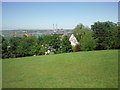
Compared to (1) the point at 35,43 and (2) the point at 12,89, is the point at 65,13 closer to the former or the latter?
(2) the point at 12,89

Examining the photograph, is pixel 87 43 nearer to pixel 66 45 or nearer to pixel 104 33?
pixel 66 45

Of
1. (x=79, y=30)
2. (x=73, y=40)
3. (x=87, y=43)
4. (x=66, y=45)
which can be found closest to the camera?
(x=87, y=43)

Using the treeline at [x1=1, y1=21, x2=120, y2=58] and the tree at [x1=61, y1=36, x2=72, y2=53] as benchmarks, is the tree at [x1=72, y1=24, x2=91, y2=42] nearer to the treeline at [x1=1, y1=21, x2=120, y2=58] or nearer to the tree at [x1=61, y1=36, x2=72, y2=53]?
the treeline at [x1=1, y1=21, x2=120, y2=58]

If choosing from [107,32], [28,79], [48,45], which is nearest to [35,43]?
[48,45]

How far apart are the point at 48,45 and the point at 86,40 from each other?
2705mm

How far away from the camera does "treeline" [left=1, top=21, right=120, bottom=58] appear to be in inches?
321

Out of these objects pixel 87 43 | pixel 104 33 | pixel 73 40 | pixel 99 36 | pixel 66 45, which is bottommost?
pixel 66 45

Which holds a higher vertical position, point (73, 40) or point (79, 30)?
point (79, 30)

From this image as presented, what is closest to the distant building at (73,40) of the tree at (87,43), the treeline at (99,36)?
the treeline at (99,36)

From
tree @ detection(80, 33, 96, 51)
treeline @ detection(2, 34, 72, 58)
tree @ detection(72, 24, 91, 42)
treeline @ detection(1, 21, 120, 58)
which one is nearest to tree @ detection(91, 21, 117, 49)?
treeline @ detection(1, 21, 120, 58)

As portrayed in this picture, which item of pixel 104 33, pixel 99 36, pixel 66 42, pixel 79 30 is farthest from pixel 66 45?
pixel 104 33

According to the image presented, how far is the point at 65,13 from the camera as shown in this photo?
193 inches

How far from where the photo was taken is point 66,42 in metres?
9.33

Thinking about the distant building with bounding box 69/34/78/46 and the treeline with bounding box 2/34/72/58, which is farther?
the distant building with bounding box 69/34/78/46
